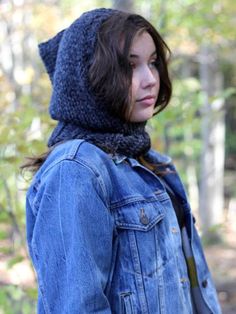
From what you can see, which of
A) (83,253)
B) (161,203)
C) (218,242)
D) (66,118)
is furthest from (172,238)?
(218,242)

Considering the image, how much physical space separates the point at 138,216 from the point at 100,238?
0.55 feet

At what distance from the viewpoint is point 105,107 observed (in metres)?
1.40

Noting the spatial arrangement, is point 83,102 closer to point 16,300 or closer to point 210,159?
point 16,300

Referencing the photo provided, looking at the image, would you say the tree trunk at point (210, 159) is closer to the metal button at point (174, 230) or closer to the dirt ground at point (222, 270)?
the dirt ground at point (222, 270)

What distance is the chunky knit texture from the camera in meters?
1.38

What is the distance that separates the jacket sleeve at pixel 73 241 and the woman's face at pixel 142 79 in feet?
1.13

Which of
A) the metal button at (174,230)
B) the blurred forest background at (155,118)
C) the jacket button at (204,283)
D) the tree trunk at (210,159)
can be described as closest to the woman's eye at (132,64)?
the metal button at (174,230)

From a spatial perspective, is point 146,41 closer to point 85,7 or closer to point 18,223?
point 18,223

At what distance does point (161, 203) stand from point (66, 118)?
405 millimetres

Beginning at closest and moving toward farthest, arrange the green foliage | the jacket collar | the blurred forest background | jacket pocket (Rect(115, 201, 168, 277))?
1. jacket pocket (Rect(115, 201, 168, 277))
2. the jacket collar
3. the green foliage
4. the blurred forest background

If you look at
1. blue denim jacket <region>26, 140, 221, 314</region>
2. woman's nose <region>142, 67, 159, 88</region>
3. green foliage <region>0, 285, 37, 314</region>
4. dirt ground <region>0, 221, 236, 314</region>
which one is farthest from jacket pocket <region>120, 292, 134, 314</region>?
dirt ground <region>0, 221, 236, 314</region>

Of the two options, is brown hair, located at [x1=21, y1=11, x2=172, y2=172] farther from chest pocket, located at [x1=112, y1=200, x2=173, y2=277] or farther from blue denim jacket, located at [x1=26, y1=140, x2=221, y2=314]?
chest pocket, located at [x1=112, y1=200, x2=173, y2=277]

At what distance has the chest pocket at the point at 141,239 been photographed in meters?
1.30

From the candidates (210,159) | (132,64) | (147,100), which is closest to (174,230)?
(147,100)
